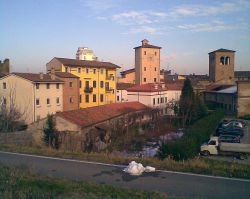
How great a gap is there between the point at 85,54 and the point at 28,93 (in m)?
43.4

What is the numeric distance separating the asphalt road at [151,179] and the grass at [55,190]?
0.79 meters

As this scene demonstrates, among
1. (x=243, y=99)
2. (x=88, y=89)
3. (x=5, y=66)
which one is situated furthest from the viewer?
(x=88, y=89)

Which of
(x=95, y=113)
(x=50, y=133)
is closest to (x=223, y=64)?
(x=95, y=113)

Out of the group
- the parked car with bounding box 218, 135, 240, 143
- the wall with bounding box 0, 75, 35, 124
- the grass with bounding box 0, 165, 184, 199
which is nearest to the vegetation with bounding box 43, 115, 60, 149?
the parked car with bounding box 218, 135, 240, 143

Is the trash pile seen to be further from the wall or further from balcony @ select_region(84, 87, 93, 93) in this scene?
balcony @ select_region(84, 87, 93, 93)

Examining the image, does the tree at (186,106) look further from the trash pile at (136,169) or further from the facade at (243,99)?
the trash pile at (136,169)

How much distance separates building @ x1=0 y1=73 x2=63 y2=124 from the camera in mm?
39406

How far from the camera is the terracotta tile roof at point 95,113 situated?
27361 millimetres

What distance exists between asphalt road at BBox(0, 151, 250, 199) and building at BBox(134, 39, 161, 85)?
63.6m

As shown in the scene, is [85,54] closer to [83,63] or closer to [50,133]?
[83,63]

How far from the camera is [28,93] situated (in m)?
39.5

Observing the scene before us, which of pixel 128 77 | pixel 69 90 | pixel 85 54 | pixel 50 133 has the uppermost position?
pixel 85 54

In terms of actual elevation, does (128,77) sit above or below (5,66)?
below

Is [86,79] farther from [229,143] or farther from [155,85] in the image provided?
[229,143]
